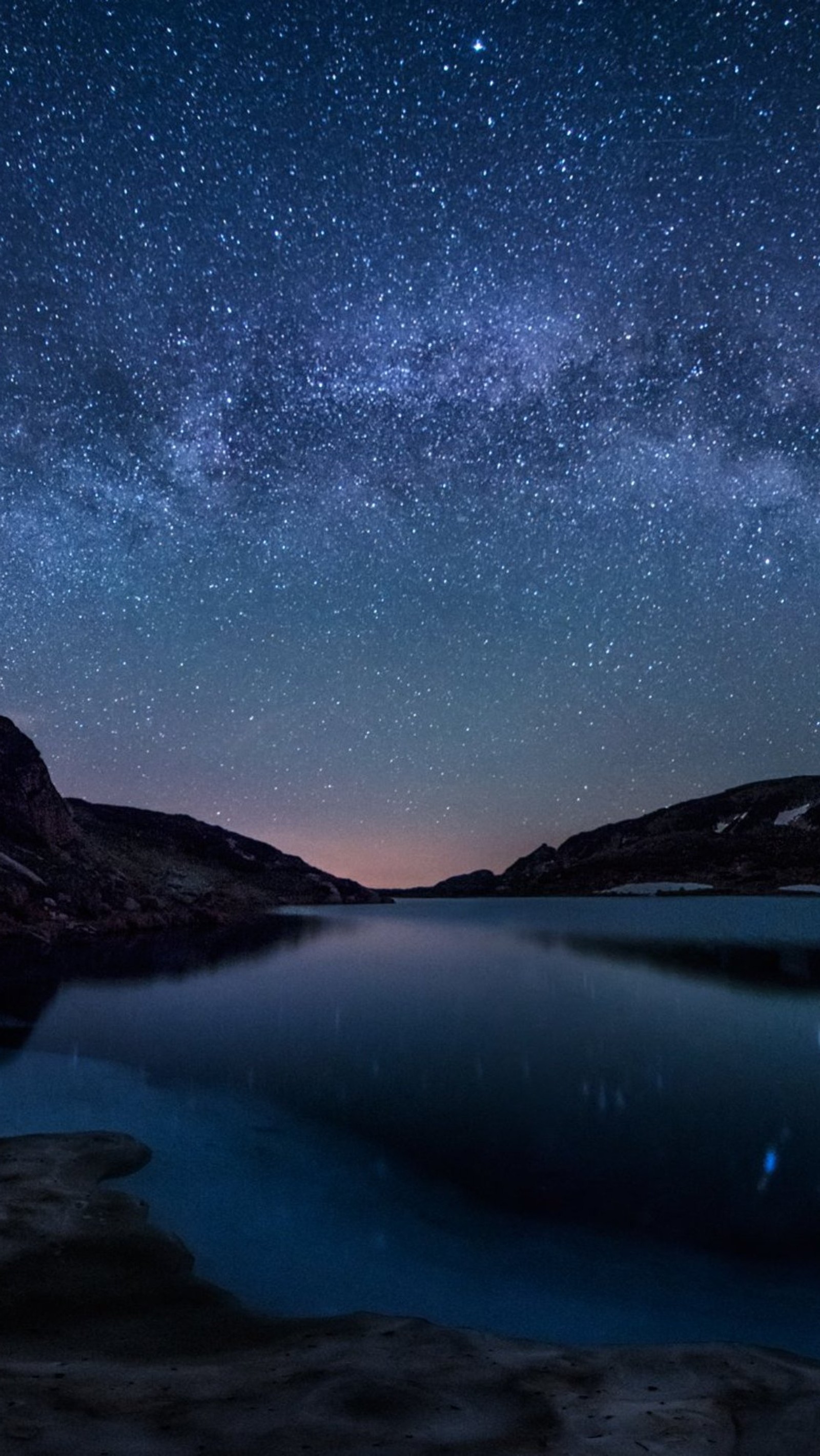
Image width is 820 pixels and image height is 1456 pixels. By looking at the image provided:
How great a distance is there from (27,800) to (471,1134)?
211 ft

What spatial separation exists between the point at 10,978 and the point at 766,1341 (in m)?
33.4

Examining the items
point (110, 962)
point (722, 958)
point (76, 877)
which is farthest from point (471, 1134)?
point (76, 877)

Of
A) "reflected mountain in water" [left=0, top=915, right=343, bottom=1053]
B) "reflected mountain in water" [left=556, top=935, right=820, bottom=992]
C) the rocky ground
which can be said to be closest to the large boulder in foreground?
"reflected mountain in water" [left=0, top=915, right=343, bottom=1053]

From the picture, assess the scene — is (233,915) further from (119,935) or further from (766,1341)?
(766,1341)

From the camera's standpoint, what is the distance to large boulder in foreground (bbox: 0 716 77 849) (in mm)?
65500

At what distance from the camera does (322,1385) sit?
5621mm

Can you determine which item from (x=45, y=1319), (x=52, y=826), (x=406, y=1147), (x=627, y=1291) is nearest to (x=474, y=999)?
(x=406, y=1147)

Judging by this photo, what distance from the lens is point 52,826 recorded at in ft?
226

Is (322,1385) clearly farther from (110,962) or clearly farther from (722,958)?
(722,958)

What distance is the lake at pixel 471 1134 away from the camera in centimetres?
853

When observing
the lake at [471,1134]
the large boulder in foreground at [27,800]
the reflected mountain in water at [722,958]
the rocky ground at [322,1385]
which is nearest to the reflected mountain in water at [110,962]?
the lake at [471,1134]

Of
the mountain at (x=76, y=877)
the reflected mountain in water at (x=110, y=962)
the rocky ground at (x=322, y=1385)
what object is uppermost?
the mountain at (x=76, y=877)

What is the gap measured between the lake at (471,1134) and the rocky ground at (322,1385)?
1129 mm

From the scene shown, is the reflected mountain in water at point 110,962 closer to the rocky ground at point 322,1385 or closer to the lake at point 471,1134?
the lake at point 471,1134
